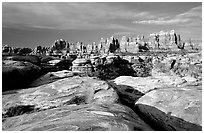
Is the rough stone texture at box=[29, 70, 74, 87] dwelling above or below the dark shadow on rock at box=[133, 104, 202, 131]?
above

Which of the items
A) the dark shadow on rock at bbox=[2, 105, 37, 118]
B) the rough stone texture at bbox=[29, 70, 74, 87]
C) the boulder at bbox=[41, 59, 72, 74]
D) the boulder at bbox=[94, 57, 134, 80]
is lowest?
the boulder at bbox=[94, 57, 134, 80]

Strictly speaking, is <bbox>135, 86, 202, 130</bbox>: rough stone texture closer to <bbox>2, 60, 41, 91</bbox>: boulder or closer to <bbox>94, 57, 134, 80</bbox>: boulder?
<bbox>2, 60, 41, 91</bbox>: boulder

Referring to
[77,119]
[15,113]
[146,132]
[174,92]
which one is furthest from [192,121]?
[15,113]

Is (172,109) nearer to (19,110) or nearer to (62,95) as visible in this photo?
(62,95)

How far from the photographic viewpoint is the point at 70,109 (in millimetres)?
8070

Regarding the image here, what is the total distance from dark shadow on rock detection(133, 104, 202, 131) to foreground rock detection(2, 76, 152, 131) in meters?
1.57

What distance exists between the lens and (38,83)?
15.2 meters

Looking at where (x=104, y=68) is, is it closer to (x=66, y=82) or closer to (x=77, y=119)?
(x=66, y=82)

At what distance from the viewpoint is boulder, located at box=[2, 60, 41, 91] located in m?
13.7

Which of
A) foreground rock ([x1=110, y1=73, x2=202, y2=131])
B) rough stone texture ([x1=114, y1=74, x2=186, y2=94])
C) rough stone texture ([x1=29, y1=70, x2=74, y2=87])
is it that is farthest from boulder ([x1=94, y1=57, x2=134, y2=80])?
foreground rock ([x1=110, y1=73, x2=202, y2=131])

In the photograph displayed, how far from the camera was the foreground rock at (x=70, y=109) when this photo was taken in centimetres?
596

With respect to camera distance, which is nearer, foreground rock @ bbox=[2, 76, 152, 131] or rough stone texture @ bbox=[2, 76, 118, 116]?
foreground rock @ bbox=[2, 76, 152, 131]

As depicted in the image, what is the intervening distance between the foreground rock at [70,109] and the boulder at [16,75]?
2199 mm

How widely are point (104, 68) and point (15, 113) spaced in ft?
129
